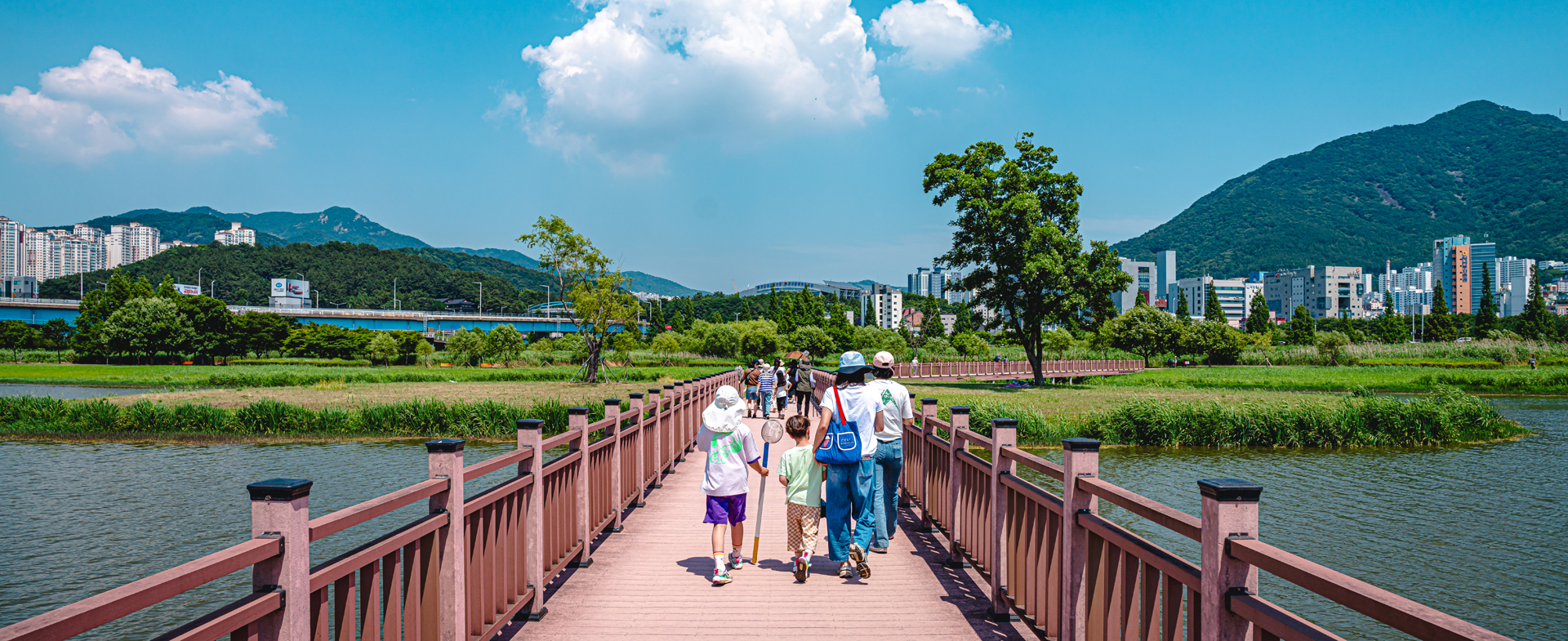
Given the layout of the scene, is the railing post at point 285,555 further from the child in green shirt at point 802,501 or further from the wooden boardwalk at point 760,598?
the child in green shirt at point 802,501

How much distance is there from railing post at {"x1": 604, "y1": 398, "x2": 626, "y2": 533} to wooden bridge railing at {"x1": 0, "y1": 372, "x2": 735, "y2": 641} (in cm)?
3

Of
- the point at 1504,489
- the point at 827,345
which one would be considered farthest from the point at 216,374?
the point at 1504,489

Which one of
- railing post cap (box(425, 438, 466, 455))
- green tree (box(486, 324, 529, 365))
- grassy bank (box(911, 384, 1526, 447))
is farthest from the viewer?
green tree (box(486, 324, 529, 365))

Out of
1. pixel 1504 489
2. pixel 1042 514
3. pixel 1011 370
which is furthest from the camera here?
pixel 1011 370

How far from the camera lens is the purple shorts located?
17.2 ft

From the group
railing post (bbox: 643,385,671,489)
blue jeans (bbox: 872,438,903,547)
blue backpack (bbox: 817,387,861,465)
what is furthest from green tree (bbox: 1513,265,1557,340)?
blue backpack (bbox: 817,387,861,465)

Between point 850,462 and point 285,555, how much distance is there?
3437 millimetres

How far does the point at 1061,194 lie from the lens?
32656mm

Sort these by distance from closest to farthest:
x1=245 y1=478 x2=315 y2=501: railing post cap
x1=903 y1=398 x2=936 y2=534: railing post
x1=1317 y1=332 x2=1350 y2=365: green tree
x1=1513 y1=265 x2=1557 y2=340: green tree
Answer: x1=245 y1=478 x2=315 y2=501: railing post cap < x1=903 y1=398 x2=936 y2=534: railing post < x1=1317 y1=332 x2=1350 y2=365: green tree < x1=1513 y1=265 x2=1557 y2=340: green tree

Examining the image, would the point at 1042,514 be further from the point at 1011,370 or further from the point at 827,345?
the point at 827,345

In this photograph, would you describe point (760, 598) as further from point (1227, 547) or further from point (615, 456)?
point (1227, 547)

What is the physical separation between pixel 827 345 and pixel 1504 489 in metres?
48.9

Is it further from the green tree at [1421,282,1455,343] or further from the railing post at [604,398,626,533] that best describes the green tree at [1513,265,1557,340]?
the railing post at [604,398,626,533]

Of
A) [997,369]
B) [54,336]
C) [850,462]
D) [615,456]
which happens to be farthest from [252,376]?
[54,336]
